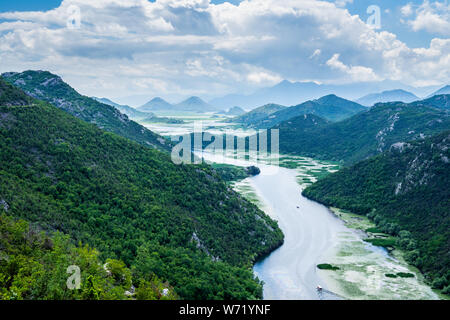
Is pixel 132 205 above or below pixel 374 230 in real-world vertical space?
above

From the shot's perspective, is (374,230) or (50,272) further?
(374,230)

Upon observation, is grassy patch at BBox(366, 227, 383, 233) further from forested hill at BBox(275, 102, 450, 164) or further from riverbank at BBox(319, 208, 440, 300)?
forested hill at BBox(275, 102, 450, 164)

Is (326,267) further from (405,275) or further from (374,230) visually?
(374,230)

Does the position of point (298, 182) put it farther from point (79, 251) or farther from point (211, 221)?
point (79, 251)

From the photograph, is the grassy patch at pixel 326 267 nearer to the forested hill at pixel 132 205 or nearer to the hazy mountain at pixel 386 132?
the forested hill at pixel 132 205

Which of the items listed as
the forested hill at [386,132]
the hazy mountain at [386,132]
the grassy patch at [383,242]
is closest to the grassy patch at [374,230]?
the grassy patch at [383,242]

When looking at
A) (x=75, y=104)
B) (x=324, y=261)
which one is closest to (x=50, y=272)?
(x=324, y=261)

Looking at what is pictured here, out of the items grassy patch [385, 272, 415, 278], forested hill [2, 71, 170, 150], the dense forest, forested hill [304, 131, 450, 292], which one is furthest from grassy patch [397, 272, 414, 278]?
forested hill [2, 71, 170, 150]
